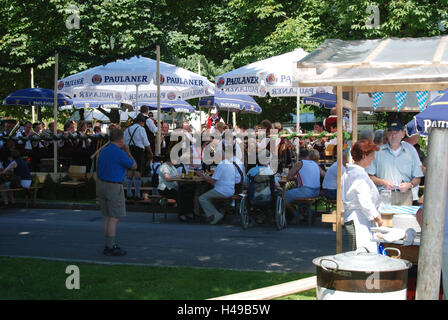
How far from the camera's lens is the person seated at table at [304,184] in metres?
13.3

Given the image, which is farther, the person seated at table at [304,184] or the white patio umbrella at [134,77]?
the white patio umbrella at [134,77]

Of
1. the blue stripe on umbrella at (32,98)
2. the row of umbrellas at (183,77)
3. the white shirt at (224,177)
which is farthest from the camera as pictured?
the blue stripe on umbrella at (32,98)

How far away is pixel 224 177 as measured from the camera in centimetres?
1316

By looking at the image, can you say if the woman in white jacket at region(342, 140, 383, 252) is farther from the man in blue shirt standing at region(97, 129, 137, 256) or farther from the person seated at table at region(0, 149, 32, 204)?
the person seated at table at region(0, 149, 32, 204)

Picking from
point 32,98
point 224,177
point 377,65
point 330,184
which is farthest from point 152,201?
point 32,98

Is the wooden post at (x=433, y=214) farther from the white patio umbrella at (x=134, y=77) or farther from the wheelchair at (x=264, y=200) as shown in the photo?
the white patio umbrella at (x=134, y=77)

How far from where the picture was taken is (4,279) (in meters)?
7.91

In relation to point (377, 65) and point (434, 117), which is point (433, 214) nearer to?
point (434, 117)

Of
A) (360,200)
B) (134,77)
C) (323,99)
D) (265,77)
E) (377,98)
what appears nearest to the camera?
(360,200)

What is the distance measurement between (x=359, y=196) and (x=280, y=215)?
5668 mm

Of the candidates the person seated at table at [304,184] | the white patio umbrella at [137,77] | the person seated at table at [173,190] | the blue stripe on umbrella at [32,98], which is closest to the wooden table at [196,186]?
the person seated at table at [173,190]

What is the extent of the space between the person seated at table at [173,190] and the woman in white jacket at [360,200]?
689 centimetres
